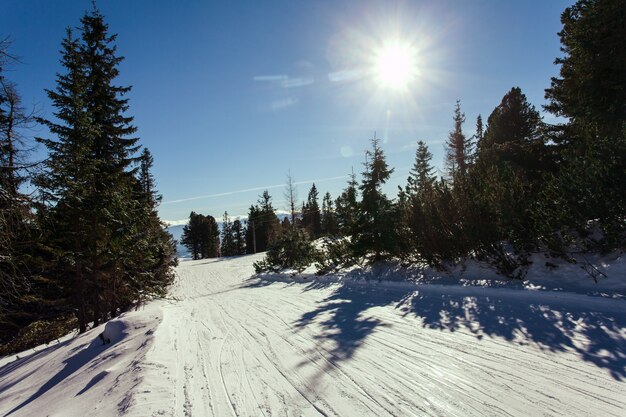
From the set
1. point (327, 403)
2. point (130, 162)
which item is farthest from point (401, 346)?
point (130, 162)

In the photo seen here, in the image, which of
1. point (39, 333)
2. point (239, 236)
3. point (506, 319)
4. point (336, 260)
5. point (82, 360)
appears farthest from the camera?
point (239, 236)

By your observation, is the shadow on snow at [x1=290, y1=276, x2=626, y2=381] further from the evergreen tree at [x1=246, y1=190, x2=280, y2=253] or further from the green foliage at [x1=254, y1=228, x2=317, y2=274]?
the evergreen tree at [x1=246, y1=190, x2=280, y2=253]

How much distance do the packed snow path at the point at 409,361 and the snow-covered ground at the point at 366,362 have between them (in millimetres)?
20

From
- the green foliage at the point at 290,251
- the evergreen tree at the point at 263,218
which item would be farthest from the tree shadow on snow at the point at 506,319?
the evergreen tree at the point at 263,218

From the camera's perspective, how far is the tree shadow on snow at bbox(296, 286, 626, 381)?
4.28 meters

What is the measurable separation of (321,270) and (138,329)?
9232 millimetres

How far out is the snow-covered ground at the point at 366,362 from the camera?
10.8 ft

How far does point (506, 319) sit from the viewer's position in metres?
5.67

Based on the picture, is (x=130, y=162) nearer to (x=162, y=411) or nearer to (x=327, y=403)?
(x=162, y=411)

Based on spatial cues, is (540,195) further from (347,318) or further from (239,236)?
(239,236)

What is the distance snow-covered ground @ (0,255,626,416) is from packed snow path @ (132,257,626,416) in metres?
0.02

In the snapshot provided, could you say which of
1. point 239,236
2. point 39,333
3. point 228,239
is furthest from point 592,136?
point 228,239

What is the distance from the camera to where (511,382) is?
3529mm

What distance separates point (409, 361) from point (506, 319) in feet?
8.63
